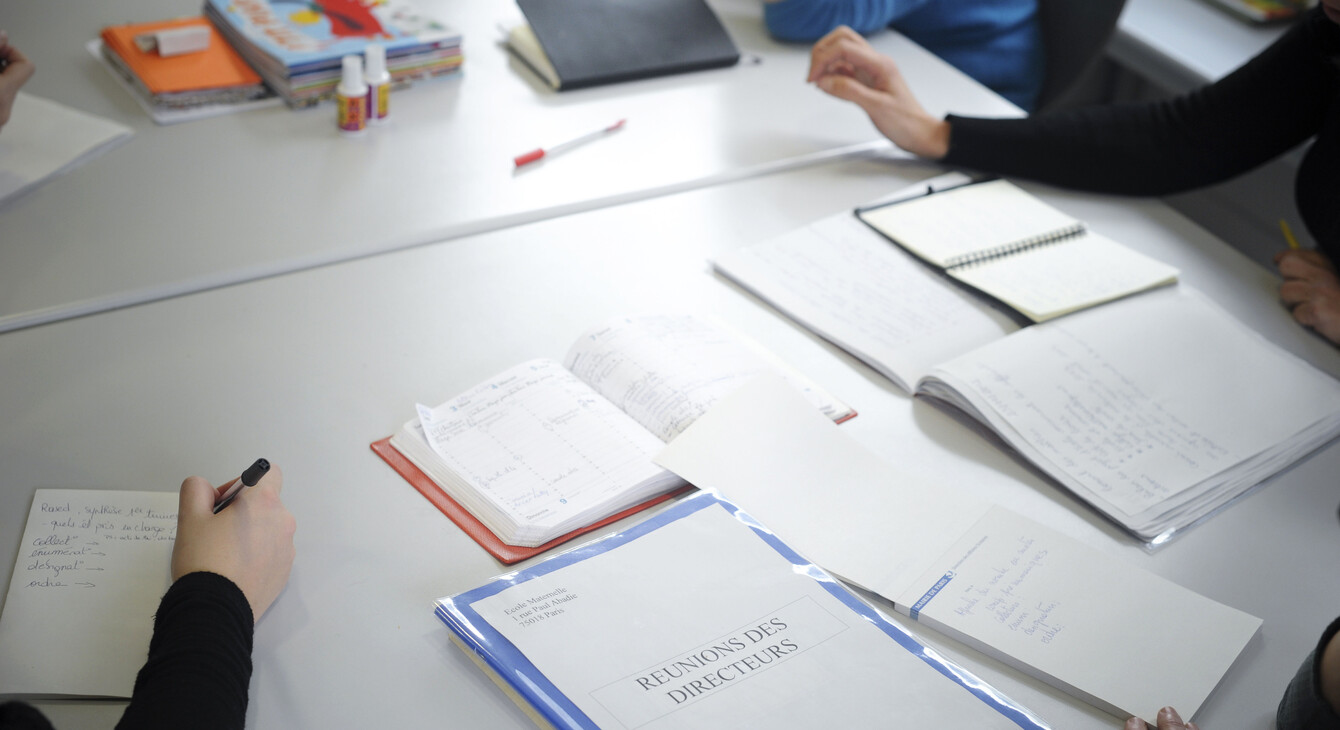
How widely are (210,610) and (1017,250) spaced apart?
103 centimetres

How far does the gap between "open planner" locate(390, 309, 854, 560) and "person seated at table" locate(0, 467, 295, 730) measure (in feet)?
0.52

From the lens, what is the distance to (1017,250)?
1.35 metres

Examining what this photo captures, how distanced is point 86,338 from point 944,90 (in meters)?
1.32

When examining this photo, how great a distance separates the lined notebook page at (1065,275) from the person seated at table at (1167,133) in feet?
0.57

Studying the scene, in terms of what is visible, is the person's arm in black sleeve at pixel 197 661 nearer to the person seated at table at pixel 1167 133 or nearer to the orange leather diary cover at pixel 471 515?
the orange leather diary cover at pixel 471 515

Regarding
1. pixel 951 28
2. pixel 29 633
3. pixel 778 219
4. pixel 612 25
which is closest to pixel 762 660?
pixel 29 633

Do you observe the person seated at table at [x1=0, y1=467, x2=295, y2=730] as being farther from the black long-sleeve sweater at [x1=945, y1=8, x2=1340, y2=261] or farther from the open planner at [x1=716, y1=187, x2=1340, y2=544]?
the black long-sleeve sweater at [x1=945, y1=8, x2=1340, y2=261]

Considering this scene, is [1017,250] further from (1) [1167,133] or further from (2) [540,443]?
(2) [540,443]

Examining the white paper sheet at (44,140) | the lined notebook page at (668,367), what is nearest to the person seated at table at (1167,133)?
the lined notebook page at (668,367)

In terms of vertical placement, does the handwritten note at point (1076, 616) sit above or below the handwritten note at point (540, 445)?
below

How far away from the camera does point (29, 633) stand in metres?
0.76

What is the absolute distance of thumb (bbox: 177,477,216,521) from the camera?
2.69ft

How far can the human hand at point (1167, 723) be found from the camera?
0.78m

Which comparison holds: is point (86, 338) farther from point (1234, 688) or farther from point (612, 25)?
point (1234, 688)
